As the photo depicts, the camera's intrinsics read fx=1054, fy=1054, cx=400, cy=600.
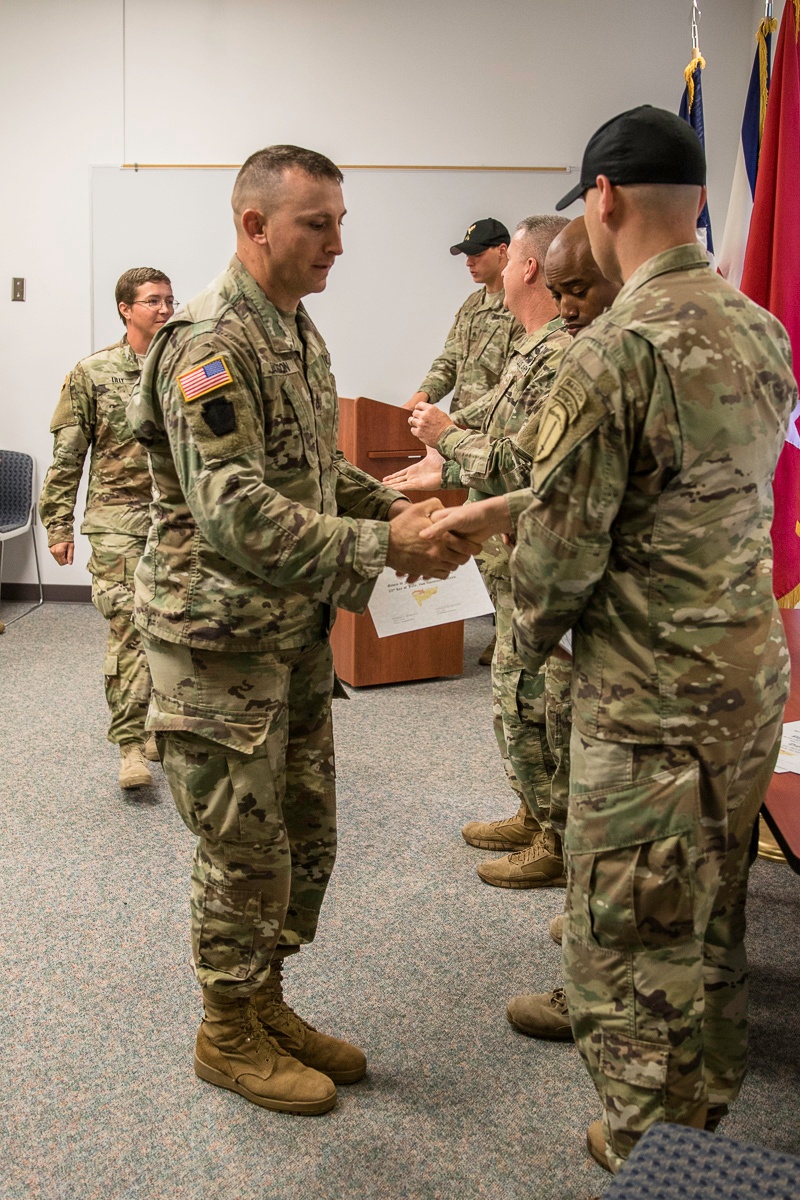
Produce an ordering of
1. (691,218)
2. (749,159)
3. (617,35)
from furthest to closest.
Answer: (617,35) < (749,159) < (691,218)

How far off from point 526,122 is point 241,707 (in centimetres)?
507

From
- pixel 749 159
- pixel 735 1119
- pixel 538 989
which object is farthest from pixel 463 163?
pixel 735 1119

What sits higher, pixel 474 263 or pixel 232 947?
pixel 474 263

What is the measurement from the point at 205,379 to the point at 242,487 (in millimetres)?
188

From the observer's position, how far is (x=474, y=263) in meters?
5.04

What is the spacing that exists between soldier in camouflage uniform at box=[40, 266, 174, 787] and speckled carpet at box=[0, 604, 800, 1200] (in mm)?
333

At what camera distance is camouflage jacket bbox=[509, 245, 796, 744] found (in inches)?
53.0

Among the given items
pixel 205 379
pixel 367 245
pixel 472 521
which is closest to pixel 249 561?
pixel 205 379

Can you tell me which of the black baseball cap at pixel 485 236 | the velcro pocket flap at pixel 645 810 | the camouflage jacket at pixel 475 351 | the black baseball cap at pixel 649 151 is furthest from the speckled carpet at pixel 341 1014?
the black baseball cap at pixel 485 236

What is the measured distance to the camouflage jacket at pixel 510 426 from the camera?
8.19ft

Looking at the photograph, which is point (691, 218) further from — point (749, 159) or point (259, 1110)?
point (749, 159)

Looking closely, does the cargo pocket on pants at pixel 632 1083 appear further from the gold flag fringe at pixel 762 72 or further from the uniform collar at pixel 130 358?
the gold flag fringe at pixel 762 72

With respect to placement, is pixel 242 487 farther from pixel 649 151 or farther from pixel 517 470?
pixel 517 470

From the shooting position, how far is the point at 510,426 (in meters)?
2.63
